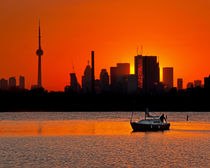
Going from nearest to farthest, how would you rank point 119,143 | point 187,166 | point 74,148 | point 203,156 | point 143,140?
point 187,166
point 203,156
point 74,148
point 119,143
point 143,140

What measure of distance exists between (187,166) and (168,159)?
8.75 metres

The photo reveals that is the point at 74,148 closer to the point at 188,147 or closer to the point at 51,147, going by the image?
the point at 51,147

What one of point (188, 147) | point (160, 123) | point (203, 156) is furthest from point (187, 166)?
point (160, 123)

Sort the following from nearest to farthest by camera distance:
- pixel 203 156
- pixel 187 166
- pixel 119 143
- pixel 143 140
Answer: pixel 187 166
pixel 203 156
pixel 119 143
pixel 143 140

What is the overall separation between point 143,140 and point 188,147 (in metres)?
20.3

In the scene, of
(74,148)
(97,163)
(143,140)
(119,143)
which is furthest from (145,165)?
(143,140)

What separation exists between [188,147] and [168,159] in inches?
873

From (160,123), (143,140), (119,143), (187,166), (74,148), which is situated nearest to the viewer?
(187,166)

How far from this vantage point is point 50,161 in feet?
260

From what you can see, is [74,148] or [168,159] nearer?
[168,159]

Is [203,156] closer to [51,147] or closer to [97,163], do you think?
[97,163]

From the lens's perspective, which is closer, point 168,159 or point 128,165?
point 128,165

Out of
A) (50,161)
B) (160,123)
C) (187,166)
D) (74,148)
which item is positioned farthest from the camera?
(160,123)

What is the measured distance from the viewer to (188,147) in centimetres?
10388
